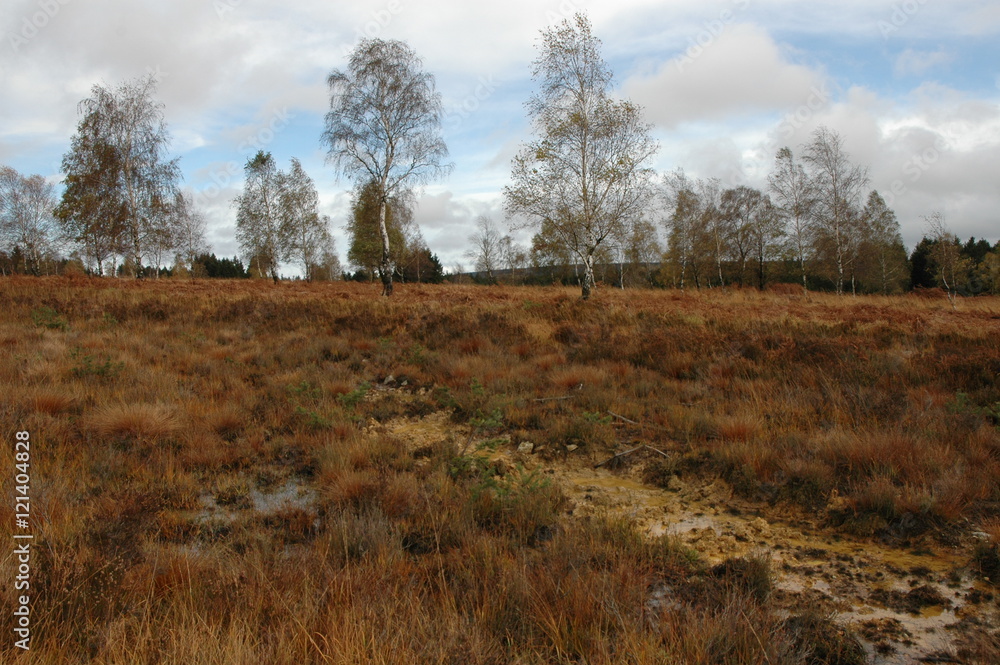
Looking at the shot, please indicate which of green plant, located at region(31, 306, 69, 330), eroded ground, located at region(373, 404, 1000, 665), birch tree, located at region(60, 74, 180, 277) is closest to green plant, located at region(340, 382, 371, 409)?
eroded ground, located at region(373, 404, 1000, 665)

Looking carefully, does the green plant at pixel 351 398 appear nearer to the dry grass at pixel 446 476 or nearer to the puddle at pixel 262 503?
the dry grass at pixel 446 476

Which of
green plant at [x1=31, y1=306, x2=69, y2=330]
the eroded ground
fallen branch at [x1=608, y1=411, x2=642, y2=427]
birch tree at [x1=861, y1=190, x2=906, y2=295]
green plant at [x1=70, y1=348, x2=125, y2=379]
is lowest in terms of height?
the eroded ground

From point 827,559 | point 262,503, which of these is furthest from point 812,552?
point 262,503

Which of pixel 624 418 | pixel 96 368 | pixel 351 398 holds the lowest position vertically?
pixel 624 418

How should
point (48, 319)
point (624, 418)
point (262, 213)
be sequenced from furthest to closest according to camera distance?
1. point (262, 213)
2. point (48, 319)
3. point (624, 418)

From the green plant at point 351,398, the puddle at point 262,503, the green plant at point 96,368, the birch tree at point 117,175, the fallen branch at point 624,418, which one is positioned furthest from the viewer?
the birch tree at point 117,175

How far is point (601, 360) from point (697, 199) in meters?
39.1

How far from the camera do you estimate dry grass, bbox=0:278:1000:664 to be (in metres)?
2.19

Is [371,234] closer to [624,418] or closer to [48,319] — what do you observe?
[48,319]

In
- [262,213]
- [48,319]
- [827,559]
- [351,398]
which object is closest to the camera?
[827,559]

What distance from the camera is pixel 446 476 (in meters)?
4.25

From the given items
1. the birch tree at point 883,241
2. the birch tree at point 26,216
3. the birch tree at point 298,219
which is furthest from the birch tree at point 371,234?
the birch tree at point 883,241

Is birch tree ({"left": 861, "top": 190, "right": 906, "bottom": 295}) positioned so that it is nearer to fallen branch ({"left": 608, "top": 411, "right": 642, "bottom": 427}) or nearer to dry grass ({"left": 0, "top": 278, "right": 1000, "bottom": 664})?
dry grass ({"left": 0, "top": 278, "right": 1000, "bottom": 664})

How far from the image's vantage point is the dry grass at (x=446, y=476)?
86.4 inches
